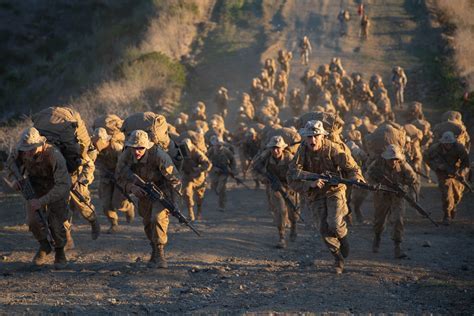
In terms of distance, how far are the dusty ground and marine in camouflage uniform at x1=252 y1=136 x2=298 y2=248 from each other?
0.48m

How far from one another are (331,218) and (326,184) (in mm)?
492

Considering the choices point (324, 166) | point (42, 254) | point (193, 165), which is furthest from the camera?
point (193, 165)

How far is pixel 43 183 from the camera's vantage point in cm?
919

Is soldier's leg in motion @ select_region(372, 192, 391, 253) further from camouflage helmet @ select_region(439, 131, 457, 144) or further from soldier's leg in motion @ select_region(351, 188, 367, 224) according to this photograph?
camouflage helmet @ select_region(439, 131, 457, 144)

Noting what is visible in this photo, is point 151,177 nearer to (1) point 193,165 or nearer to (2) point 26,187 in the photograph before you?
(2) point 26,187

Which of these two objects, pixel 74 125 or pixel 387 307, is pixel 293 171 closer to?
pixel 387 307

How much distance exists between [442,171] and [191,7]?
118 feet

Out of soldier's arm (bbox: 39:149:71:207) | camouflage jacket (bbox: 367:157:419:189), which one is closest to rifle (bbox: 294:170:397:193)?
→ camouflage jacket (bbox: 367:157:419:189)

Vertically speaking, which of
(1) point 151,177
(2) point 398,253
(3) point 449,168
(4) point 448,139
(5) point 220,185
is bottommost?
(2) point 398,253

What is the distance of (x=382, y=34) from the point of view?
41.3 metres

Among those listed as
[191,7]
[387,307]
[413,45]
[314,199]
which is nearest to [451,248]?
[314,199]

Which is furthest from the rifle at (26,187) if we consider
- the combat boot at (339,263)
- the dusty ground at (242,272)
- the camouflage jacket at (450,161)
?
the camouflage jacket at (450,161)

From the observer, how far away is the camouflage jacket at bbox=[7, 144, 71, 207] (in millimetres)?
8805

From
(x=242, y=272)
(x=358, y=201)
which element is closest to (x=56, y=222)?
(x=242, y=272)
